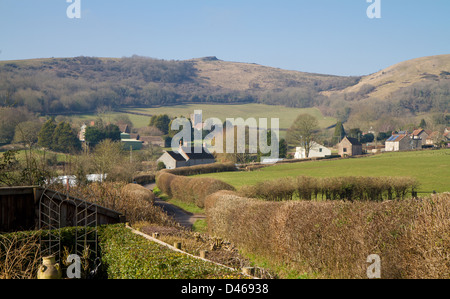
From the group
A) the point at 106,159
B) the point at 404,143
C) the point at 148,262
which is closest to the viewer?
the point at 148,262

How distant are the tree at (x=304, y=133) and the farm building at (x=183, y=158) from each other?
16382mm

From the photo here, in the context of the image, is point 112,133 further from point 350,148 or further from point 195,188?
point 195,188

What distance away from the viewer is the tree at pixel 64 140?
3098 inches

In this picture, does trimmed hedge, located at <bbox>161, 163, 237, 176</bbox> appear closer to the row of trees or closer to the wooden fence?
the row of trees

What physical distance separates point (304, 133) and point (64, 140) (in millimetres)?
45436

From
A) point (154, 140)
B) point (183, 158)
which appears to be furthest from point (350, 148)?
point (154, 140)

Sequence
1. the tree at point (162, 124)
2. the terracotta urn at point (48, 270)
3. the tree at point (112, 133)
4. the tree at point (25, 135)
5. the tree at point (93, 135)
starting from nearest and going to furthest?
the terracotta urn at point (48, 270)
the tree at point (25, 135)
the tree at point (93, 135)
the tree at point (112, 133)
the tree at point (162, 124)

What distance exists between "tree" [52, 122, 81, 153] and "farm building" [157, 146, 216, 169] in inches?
678

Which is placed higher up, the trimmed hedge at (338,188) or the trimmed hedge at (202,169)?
the trimmed hedge at (338,188)

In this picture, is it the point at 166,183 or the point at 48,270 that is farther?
the point at 166,183

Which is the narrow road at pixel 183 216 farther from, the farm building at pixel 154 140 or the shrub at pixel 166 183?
the farm building at pixel 154 140

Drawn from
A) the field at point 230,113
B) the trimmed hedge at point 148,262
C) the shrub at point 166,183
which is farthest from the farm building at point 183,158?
the trimmed hedge at point 148,262

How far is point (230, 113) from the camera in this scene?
17725 cm

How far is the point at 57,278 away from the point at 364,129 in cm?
11767
